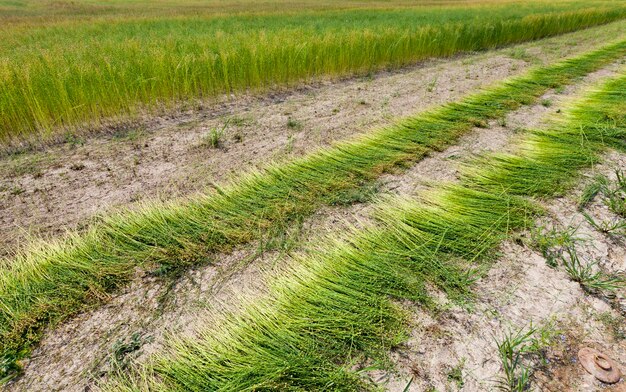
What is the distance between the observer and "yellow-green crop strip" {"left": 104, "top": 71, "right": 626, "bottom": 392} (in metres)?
1.48

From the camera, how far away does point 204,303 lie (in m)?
1.87

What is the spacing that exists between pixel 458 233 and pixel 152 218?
224 centimetres

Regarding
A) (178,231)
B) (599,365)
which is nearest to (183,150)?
(178,231)

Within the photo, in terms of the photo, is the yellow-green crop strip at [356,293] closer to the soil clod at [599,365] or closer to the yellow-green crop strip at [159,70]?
the soil clod at [599,365]

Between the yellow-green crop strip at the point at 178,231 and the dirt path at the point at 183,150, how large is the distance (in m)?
0.29

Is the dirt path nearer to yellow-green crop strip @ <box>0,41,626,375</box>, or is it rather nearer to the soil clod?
yellow-green crop strip @ <box>0,41,626,375</box>

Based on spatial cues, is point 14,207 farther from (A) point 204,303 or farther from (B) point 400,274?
(B) point 400,274

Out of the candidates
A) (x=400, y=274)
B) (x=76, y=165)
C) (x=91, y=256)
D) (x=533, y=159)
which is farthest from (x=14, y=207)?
(x=533, y=159)

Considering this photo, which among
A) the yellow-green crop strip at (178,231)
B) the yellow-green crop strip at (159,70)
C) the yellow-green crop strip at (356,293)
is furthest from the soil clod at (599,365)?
the yellow-green crop strip at (159,70)

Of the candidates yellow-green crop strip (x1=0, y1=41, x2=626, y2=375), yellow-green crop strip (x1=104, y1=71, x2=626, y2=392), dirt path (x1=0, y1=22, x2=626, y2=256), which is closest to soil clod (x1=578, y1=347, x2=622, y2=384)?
yellow-green crop strip (x1=104, y1=71, x2=626, y2=392)

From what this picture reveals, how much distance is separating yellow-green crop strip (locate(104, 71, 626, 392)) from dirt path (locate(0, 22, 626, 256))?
1.48m

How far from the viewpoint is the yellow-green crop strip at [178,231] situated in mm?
1821

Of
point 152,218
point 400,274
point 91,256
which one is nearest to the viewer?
point 400,274

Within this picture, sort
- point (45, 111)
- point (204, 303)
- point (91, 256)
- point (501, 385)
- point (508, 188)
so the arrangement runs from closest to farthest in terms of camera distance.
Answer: point (501, 385), point (204, 303), point (91, 256), point (508, 188), point (45, 111)
